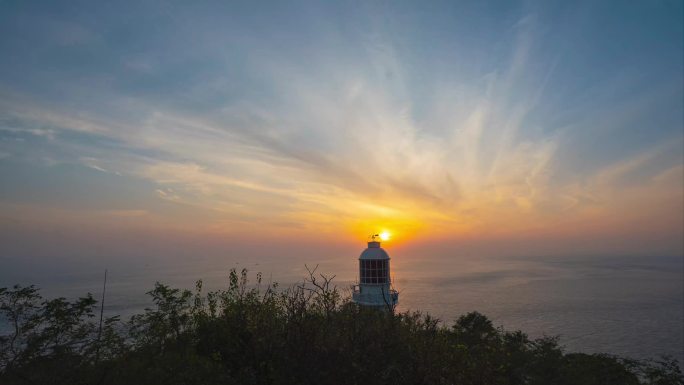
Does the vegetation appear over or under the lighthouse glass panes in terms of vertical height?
under

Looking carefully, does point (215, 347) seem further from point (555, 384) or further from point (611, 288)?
point (611, 288)

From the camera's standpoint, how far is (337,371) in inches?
446

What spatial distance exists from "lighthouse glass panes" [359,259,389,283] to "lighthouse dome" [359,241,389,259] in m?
0.37

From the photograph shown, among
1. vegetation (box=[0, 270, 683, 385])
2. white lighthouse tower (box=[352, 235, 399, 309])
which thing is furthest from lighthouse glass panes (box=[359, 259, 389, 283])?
vegetation (box=[0, 270, 683, 385])

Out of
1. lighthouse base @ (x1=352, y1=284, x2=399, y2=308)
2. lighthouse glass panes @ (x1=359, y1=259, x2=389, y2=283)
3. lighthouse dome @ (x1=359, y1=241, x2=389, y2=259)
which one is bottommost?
lighthouse base @ (x1=352, y1=284, x2=399, y2=308)

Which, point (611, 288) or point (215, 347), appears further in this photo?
point (611, 288)

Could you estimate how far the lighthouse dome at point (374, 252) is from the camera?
115 ft

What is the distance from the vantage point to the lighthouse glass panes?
34.7m

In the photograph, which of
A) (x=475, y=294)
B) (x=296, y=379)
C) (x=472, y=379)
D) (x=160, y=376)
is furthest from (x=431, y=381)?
(x=475, y=294)

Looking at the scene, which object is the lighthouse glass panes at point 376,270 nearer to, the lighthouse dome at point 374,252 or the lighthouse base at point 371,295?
the lighthouse dome at point 374,252

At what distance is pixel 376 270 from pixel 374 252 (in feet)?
5.54

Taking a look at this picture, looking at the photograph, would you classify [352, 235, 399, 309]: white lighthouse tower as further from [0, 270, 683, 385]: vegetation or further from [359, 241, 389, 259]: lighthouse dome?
[0, 270, 683, 385]: vegetation

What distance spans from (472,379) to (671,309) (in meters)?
110

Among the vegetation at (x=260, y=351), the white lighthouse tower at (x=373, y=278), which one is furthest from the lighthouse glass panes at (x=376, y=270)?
the vegetation at (x=260, y=351)
